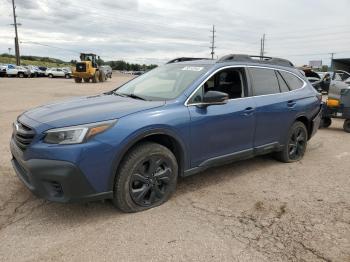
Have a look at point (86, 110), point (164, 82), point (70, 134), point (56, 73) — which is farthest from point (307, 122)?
point (56, 73)

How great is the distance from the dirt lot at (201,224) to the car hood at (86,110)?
103cm

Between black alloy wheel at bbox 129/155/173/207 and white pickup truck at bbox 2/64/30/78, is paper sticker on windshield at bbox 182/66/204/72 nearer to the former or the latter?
black alloy wheel at bbox 129/155/173/207

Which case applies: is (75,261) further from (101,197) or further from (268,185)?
(268,185)

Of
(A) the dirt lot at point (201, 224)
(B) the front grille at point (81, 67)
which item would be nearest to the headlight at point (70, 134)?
(A) the dirt lot at point (201, 224)

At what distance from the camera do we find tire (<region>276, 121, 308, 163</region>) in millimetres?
5801

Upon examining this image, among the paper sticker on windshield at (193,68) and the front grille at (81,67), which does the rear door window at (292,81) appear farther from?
the front grille at (81,67)

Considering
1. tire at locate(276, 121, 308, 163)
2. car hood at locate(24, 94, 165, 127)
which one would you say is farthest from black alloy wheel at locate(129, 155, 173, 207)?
tire at locate(276, 121, 308, 163)

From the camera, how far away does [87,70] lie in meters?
32.4

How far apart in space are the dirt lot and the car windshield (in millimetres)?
1263

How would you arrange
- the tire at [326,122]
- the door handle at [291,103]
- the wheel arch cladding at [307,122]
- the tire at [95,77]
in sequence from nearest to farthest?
the door handle at [291,103] → the wheel arch cladding at [307,122] → the tire at [326,122] → the tire at [95,77]

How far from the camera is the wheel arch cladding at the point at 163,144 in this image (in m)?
3.61

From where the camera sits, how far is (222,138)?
4.54 m

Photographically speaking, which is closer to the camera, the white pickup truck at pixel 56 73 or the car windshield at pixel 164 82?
the car windshield at pixel 164 82

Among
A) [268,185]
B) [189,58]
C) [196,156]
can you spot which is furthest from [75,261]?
[189,58]
